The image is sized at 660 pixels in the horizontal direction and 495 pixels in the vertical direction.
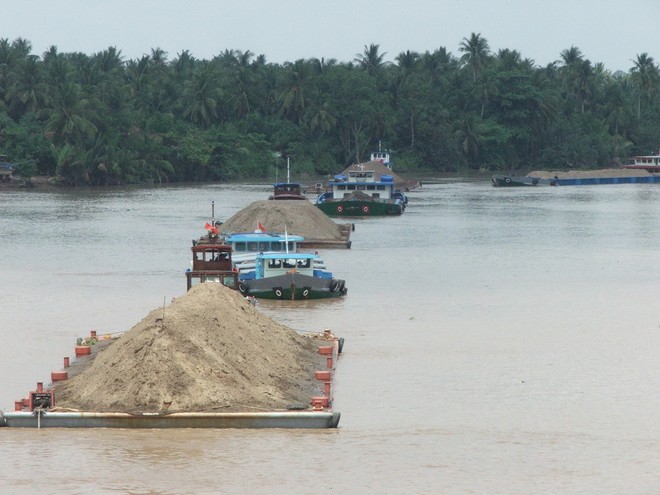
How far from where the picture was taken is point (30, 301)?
156ft

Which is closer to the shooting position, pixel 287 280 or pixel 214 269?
pixel 214 269

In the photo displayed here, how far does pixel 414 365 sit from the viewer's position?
35094mm

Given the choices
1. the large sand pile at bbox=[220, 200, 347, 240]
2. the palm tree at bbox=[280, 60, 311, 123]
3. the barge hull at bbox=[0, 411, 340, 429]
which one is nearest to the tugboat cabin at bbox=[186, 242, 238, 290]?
the barge hull at bbox=[0, 411, 340, 429]

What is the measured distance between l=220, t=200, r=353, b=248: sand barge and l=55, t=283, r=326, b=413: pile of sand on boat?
36.3m

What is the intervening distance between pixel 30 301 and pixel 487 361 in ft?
61.9

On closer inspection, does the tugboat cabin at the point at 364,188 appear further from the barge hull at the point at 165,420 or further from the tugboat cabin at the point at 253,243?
the barge hull at the point at 165,420

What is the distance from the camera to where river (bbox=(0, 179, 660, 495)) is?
25.1 m

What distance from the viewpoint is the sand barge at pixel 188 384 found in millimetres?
27062

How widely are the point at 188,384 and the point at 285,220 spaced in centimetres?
4142

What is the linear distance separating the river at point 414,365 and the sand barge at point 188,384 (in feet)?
1.15

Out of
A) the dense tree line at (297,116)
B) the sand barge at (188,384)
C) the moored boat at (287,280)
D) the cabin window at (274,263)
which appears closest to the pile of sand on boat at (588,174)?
the dense tree line at (297,116)

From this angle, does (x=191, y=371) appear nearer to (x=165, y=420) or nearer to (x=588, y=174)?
(x=165, y=420)

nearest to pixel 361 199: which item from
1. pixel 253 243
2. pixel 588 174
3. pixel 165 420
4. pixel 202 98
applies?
pixel 253 243

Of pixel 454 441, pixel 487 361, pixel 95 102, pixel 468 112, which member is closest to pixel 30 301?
pixel 487 361
